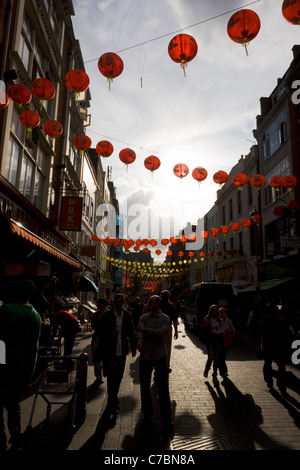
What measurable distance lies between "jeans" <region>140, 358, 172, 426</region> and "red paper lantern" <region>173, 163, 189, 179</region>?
844 centimetres

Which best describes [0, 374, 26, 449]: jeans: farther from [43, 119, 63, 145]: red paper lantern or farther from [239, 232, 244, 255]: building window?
[239, 232, 244, 255]: building window

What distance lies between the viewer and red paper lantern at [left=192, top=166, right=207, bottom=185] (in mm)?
12383

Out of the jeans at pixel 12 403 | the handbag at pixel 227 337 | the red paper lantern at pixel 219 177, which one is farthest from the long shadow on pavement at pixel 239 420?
the red paper lantern at pixel 219 177

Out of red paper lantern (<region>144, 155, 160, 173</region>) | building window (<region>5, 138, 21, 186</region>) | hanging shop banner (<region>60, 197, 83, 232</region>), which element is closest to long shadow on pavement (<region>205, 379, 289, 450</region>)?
red paper lantern (<region>144, 155, 160, 173</region>)

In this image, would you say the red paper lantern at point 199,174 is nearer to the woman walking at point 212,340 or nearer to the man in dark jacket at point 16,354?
the woman walking at point 212,340

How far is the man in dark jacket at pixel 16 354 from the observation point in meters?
3.65

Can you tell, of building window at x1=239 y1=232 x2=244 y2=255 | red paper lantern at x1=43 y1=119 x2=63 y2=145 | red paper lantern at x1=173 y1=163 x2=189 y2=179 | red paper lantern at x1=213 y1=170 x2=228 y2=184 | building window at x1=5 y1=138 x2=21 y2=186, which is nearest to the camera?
building window at x1=5 y1=138 x2=21 y2=186

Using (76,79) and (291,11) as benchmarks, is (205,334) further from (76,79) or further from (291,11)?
(76,79)

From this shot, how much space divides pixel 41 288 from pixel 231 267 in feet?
62.9

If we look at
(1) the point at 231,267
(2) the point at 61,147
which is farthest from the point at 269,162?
(2) the point at 61,147

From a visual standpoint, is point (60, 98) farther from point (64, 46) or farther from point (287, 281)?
point (287, 281)

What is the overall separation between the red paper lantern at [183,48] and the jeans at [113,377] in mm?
5968

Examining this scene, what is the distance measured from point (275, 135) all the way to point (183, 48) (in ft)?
61.3

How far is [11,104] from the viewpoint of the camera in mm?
11094
